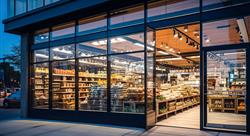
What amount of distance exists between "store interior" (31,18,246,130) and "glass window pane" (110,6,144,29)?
46 centimetres

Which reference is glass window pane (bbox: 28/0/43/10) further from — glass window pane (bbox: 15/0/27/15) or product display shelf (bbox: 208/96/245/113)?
product display shelf (bbox: 208/96/245/113)

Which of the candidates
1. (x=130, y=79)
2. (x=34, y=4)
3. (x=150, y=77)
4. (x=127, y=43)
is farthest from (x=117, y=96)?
(x=34, y=4)

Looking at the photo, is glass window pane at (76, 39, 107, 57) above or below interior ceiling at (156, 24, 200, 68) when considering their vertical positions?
below

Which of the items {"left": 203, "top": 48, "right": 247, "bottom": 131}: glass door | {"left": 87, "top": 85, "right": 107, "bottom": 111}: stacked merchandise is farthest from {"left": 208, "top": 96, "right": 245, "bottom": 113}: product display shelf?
{"left": 87, "top": 85, "right": 107, "bottom": 111}: stacked merchandise

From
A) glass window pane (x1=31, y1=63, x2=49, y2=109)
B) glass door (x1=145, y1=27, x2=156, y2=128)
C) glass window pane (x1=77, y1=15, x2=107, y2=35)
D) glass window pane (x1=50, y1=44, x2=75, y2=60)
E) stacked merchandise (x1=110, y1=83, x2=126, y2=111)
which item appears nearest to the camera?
glass door (x1=145, y1=27, x2=156, y2=128)

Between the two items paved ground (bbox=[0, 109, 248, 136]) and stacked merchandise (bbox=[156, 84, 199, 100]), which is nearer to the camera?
paved ground (bbox=[0, 109, 248, 136])

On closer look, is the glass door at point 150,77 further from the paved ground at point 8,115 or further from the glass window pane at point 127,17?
the paved ground at point 8,115

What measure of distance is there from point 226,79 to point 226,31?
1.37 m

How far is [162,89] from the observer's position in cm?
1109

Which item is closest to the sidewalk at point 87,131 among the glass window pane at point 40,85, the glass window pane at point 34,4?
the glass window pane at point 40,85

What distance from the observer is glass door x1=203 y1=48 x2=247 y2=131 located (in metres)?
7.34

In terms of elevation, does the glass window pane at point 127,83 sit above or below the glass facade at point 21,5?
below

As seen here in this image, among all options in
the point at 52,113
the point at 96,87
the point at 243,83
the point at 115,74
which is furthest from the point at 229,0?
the point at 52,113

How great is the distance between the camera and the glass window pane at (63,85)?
10.6 m
